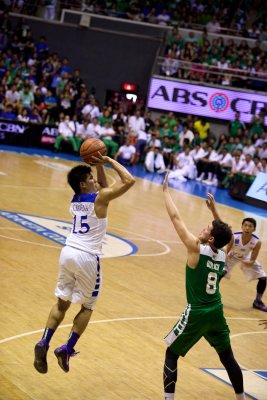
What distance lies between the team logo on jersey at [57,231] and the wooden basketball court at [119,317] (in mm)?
80

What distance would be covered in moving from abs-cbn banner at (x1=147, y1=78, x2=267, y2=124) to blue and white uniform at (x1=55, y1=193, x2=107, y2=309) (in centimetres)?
2255

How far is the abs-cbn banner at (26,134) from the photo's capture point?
26.7m

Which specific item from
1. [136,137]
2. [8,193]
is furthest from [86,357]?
[136,137]

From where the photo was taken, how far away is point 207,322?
7336 mm

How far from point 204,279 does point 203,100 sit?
2333cm

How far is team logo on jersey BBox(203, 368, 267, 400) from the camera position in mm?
8305

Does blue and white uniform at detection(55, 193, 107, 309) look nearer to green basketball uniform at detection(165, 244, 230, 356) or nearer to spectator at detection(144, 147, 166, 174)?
green basketball uniform at detection(165, 244, 230, 356)

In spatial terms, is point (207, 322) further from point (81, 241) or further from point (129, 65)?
point (129, 65)

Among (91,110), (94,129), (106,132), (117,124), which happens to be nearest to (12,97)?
(94,129)

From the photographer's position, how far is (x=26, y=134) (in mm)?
27156

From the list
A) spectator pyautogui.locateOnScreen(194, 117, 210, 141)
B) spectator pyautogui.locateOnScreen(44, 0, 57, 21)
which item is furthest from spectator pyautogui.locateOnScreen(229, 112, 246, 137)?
spectator pyautogui.locateOnScreen(44, 0, 57, 21)

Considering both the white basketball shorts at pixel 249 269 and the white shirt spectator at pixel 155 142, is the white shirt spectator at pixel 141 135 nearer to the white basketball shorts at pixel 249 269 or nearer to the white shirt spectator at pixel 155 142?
the white shirt spectator at pixel 155 142

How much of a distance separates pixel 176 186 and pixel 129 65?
29.5ft

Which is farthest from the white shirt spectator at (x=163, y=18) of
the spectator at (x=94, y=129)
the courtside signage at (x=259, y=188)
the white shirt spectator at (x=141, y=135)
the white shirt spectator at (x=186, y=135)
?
the courtside signage at (x=259, y=188)
